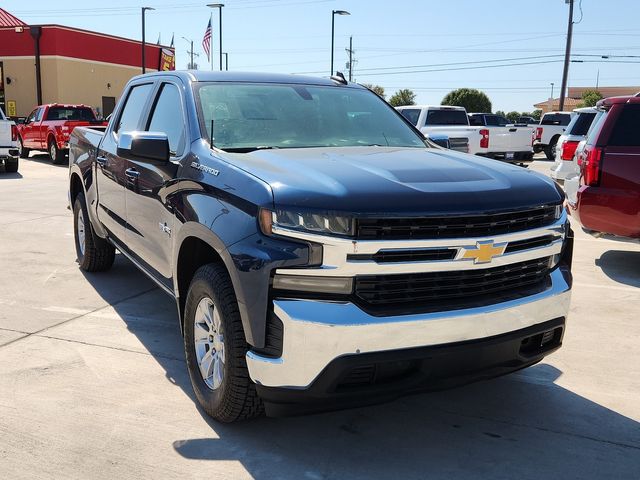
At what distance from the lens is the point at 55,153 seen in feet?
65.8

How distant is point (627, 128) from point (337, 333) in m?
5.21

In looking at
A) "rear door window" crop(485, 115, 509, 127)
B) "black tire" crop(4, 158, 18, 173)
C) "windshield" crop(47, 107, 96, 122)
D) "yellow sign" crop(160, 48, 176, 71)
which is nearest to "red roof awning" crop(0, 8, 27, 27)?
"yellow sign" crop(160, 48, 176, 71)

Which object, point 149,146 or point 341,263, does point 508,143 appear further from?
point 341,263

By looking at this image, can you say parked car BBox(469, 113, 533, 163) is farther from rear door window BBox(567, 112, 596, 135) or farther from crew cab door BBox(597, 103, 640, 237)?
crew cab door BBox(597, 103, 640, 237)

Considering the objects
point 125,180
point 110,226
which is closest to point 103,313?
point 110,226

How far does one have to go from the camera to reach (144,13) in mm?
38812

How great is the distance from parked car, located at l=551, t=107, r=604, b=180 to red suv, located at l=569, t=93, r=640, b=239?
42cm

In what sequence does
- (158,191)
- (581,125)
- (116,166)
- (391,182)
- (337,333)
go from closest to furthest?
(337,333) → (391,182) → (158,191) → (116,166) → (581,125)

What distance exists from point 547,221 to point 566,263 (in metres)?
0.35

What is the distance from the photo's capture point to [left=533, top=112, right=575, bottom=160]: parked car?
82.9 ft

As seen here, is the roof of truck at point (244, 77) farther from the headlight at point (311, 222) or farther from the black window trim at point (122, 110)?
the headlight at point (311, 222)

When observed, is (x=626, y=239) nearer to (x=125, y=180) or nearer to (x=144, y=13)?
(x=125, y=180)

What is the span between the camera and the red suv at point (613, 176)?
21.1ft

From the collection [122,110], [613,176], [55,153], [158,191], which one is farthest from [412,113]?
[158,191]
